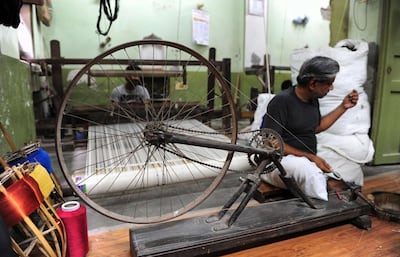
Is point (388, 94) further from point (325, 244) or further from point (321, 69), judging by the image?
point (325, 244)

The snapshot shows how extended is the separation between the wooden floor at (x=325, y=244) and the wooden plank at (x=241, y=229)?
0.21ft

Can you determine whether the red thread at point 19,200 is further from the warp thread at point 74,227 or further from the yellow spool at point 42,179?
the warp thread at point 74,227

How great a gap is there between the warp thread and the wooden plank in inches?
9.6

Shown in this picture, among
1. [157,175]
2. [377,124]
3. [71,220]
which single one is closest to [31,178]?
[71,220]

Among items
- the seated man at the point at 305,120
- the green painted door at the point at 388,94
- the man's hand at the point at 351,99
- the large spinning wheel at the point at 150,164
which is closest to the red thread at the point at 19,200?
the large spinning wheel at the point at 150,164

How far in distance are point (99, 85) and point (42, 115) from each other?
986mm

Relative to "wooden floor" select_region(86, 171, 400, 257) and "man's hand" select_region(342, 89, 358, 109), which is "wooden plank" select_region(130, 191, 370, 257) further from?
"man's hand" select_region(342, 89, 358, 109)

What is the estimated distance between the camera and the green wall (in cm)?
162

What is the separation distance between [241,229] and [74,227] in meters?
0.81

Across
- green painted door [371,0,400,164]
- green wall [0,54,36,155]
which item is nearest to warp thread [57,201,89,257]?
green wall [0,54,36,155]

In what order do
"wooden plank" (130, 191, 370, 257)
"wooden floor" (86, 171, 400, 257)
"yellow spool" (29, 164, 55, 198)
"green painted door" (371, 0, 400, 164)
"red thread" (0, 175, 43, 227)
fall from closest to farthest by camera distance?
1. "red thread" (0, 175, 43, 227)
2. "yellow spool" (29, 164, 55, 198)
3. "wooden plank" (130, 191, 370, 257)
4. "wooden floor" (86, 171, 400, 257)
5. "green painted door" (371, 0, 400, 164)

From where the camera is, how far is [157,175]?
1903mm

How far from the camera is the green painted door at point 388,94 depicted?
2.60 metres

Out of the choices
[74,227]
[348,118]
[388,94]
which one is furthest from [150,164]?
[388,94]
